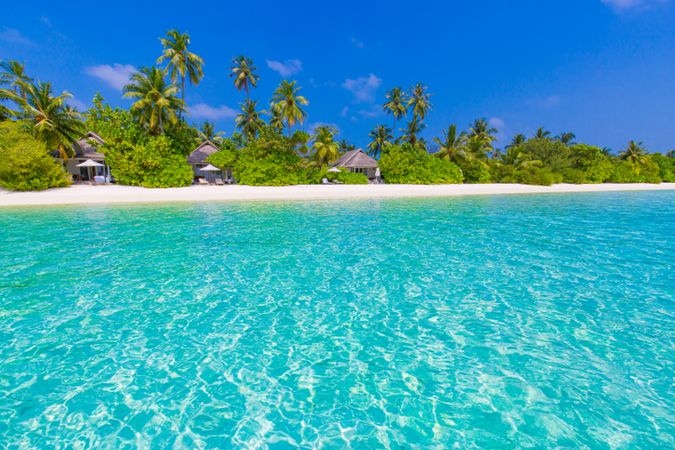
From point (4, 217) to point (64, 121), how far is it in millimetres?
17687

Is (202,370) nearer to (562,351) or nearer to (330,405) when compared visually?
(330,405)

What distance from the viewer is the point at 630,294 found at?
662 cm

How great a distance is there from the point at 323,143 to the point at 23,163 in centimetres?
3068

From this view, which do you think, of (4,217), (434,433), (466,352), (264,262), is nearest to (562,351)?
(466,352)

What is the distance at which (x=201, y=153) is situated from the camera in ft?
130

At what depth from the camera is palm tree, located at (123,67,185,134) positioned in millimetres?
30219

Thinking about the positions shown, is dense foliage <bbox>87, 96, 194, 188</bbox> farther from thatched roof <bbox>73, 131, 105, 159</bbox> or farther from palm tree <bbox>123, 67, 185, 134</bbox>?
thatched roof <bbox>73, 131, 105, 159</bbox>

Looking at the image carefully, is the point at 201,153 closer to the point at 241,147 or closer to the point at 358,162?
the point at 241,147

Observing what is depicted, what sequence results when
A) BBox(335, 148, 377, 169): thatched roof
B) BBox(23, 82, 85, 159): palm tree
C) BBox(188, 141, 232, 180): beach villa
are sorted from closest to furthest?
BBox(23, 82, 85, 159): palm tree
BBox(188, 141, 232, 180): beach villa
BBox(335, 148, 377, 169): thatched roof

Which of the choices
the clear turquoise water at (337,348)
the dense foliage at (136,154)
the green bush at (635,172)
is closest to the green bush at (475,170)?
the green bush at (635,172)

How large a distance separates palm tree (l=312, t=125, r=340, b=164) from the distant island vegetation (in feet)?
0.52

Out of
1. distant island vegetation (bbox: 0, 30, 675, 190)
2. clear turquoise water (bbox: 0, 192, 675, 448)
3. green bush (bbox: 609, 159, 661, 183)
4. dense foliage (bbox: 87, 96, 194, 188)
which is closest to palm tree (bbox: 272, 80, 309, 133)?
distant island vegetation (bbox: 0, 30, 675, 190)

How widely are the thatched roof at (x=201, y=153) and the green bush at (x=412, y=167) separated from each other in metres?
21.3

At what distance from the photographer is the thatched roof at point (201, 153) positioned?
1499 inches
